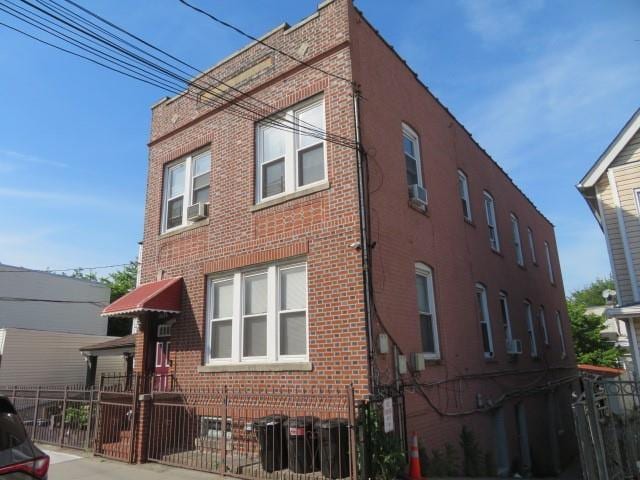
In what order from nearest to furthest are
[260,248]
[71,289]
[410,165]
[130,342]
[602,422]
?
[602,422] < [260,248] < [410,165] < [130,342] < [71,289]

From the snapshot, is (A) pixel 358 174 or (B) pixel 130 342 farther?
(B) pixel 130 342

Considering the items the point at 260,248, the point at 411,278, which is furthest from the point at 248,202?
the point at 411,278

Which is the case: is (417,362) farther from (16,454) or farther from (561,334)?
(561,334)

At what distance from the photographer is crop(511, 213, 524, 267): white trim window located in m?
17.2

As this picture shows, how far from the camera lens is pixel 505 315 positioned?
1456 cm

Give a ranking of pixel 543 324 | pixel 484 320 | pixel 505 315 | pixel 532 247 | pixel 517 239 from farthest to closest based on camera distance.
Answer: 1. pixel 532 247
2. pixel 543 324
3. pixel 517 239
4. pixel 505 315
5. pixel 484 320

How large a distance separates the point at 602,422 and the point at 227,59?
A: 1054cm

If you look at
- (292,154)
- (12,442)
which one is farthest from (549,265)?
(12,442)

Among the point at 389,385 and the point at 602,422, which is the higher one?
the point at 389,385

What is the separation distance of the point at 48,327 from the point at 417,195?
92.7 feet

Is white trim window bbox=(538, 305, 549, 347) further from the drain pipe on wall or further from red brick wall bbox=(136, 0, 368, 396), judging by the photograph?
red brick wall bbox=(136, 0, 368, 396)

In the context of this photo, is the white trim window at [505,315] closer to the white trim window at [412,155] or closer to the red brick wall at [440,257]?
the red brick wall at [440,257]

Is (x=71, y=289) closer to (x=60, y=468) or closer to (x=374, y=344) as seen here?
(x=60, y=468)

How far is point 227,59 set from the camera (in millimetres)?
11281
